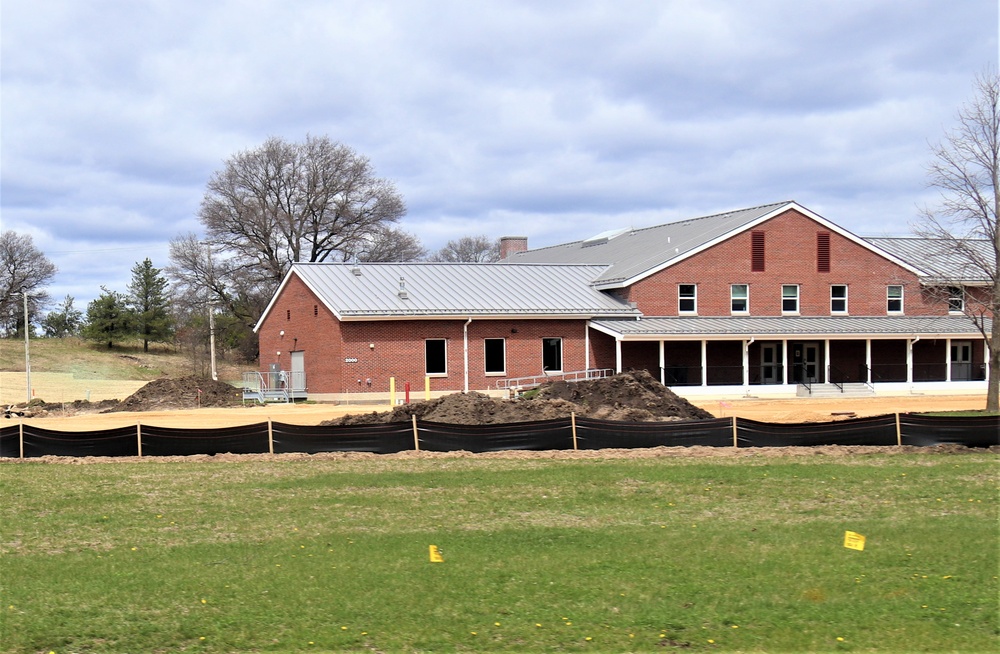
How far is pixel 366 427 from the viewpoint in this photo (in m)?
20.9

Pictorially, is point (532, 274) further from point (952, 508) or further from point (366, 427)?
point (952, 508)

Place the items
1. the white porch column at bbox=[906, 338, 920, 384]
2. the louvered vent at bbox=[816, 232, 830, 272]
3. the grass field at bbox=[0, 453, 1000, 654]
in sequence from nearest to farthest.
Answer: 1. the grass field at bbox=[0, 453, 1000, 654]
2. the white porch column at bbox=[906, 338, 920, 384]
3. the louvered vent at bbox=[816, 232, 830, 272]

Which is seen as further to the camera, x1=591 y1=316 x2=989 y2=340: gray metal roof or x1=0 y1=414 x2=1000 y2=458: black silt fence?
x1=591 y1=316 x2=989 y2=340: gray metal roof

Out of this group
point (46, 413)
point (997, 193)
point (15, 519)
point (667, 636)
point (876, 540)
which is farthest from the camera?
point (46, 413)

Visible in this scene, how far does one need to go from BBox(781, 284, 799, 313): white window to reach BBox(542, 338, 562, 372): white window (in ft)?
36.3

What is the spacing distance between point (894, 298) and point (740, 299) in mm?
8047

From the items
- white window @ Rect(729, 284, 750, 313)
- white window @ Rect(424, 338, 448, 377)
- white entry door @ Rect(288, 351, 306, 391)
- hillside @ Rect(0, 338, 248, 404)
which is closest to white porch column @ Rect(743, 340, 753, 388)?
white window @ Rect(729, 284, 750, 313)

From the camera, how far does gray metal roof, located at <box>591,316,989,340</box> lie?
42312mm

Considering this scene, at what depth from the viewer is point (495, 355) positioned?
42875 mm

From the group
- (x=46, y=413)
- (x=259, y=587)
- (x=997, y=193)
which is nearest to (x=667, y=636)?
(x=259, y=587)

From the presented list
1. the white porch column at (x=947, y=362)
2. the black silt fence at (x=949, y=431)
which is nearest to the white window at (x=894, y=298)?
the white porch column at (x=947, y=362)

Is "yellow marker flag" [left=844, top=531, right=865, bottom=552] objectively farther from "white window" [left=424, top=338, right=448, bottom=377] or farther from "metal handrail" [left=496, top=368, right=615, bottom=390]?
"white window" [left=424, top=338, right=448, bottom=377]

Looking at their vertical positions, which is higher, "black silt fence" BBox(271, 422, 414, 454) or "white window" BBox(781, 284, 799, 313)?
"white window" BBox(781, 284, 799, 313)

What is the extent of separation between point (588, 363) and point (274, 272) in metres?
31.2
